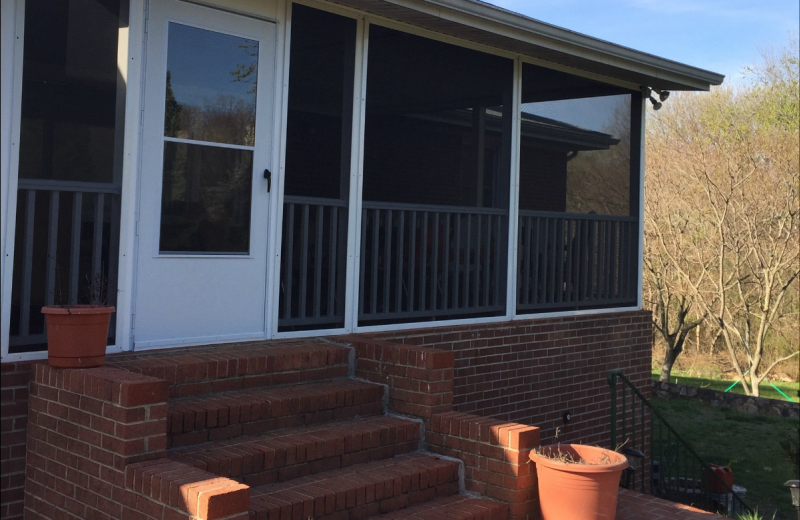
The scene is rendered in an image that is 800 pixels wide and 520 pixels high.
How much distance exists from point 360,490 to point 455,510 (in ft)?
1.97

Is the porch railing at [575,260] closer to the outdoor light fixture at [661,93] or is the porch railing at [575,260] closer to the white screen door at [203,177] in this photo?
the outdoor light fixture at [661,93]

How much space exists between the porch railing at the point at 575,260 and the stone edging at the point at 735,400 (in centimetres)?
638

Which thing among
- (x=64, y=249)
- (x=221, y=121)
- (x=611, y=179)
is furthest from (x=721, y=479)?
(x=64, y=249)

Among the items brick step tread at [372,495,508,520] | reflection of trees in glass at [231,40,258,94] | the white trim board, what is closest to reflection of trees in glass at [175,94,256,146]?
reflection of trees in glass at [231,40,258,94]

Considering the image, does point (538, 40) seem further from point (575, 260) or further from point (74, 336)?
point (74, 336)

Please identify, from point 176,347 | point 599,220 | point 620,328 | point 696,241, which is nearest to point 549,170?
point 599,220

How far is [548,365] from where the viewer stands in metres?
7.84

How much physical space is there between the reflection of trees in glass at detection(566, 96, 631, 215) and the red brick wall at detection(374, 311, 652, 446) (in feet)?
3.98

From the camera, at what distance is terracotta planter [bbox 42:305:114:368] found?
4129 millimetres

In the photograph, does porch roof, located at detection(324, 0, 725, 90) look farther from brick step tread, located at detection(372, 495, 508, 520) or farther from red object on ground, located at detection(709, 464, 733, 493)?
red object on ground, located at detection(709, 464, 733, 493)

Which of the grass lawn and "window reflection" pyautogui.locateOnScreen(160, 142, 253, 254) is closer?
"window reflection" pyautogui.locateOnScreen(160, 142, 253, 254)

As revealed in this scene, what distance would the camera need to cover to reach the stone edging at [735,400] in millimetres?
13750

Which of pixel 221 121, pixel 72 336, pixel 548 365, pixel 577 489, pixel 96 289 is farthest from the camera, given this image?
pixel 548 365

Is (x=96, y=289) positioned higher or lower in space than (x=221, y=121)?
lower
